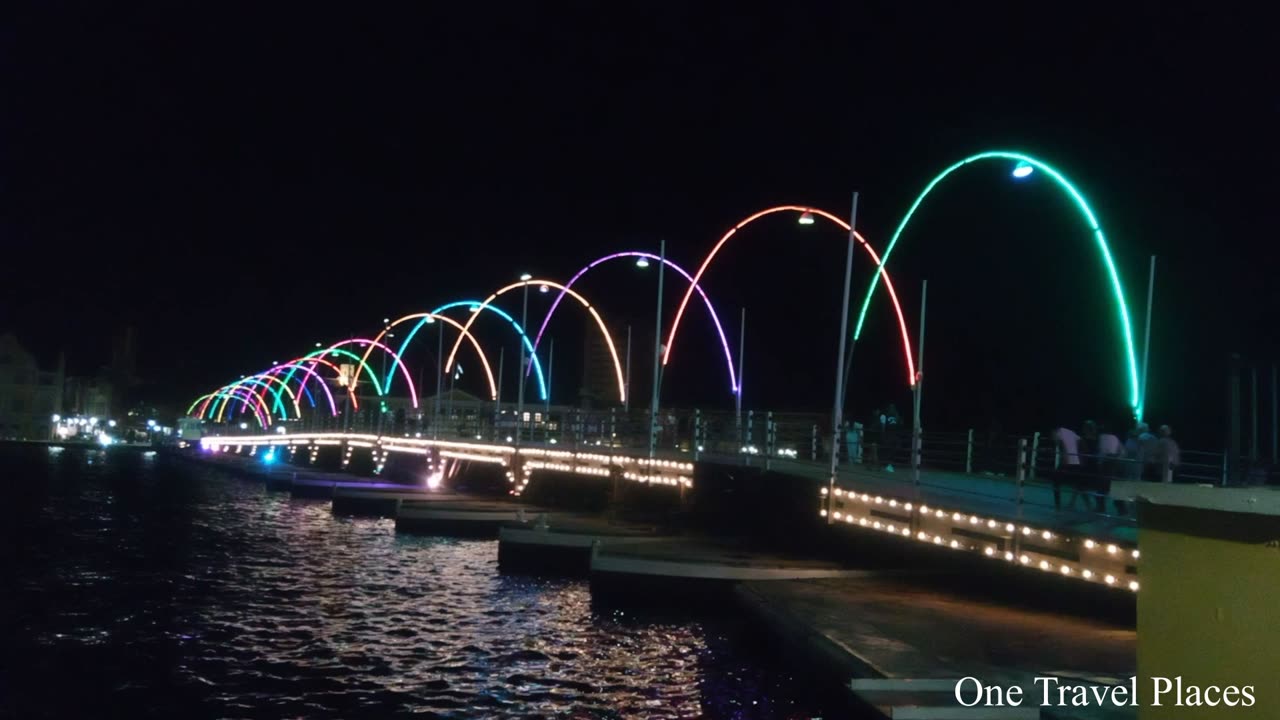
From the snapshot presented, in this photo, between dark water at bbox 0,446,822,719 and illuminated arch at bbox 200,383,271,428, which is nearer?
dark water at bbox 0,446,822,719

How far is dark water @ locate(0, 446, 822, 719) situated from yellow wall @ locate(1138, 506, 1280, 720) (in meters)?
7.84

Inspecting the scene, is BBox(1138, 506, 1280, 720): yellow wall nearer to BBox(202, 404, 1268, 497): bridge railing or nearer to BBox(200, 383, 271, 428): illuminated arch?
BBox(202, 404, 1268, 497): bridge railing

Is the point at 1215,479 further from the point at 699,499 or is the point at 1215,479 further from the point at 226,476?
the point at 226,476

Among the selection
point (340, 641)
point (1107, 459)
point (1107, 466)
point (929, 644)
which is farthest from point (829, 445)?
point (340, 641)

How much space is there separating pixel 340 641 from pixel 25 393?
17463 centimetres

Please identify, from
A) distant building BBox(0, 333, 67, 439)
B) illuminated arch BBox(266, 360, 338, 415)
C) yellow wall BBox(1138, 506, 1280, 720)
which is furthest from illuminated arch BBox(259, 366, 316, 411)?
yellow wall BBox(1138, 506, 1280, 720)

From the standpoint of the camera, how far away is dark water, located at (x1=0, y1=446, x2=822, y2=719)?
1898cm

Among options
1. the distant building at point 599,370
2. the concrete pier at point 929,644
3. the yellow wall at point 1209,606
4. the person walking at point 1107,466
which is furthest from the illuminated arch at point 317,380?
the yellow wall at point 1209,606

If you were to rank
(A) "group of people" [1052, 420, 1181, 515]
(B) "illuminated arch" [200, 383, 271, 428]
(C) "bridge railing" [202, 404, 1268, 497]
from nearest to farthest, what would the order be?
(A) "group of people" [1052, 420, 1181, 515], (C) "bridge railing" [202, 404, 1268, 497], (B) "illuminated arch" [200, 383, 271, 428]

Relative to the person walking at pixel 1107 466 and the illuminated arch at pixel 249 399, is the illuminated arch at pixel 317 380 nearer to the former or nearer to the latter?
the illuminated arch at pixel 249 399

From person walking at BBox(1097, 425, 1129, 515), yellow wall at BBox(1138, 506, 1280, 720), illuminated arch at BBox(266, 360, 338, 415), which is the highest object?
illuminated arch at BBox(266, 360, 338, 415)

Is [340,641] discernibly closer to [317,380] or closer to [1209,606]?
[1209,606]

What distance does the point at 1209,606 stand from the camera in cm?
1033

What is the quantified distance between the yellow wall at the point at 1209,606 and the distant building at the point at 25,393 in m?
186
